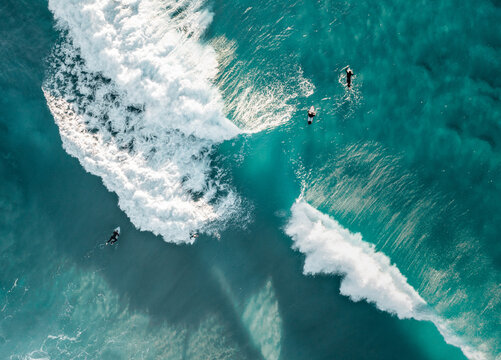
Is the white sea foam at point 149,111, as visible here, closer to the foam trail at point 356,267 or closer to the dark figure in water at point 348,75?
the foam trail at point 356,267

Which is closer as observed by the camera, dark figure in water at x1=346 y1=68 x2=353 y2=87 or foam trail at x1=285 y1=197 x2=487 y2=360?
dark figure in water at x1=346 y1=68 x2=353 y2=87

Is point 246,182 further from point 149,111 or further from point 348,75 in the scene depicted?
point 348,75

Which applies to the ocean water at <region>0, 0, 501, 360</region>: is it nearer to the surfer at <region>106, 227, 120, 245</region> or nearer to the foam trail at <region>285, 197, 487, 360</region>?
the foam trail at <region>285, 197, 487, 360</region>

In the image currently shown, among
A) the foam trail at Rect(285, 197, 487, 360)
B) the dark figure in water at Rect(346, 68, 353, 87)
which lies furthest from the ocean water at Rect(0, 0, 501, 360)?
the dark figure in water at Rect(346, 68, 353, 87)

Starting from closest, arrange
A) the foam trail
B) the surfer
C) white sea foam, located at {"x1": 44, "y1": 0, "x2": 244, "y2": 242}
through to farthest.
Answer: the foam trail < white sea foam, located at {"x1": 44, "y1": 0, "x2": 244, "y2": 242} < the surfer

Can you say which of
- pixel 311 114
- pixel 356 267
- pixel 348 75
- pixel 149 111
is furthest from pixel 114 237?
pixel 348 75
